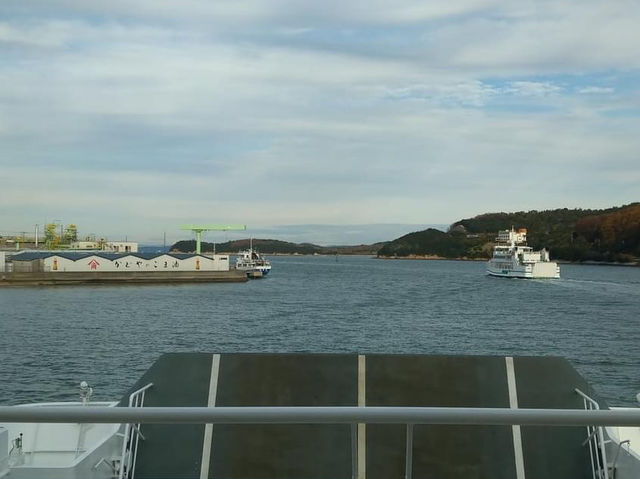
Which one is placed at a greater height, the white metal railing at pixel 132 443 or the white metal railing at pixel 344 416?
the white metal railing at pixel 344 416

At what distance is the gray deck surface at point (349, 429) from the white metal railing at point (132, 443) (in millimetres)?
83

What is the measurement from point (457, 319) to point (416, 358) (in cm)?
5057

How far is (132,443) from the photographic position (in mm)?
5734

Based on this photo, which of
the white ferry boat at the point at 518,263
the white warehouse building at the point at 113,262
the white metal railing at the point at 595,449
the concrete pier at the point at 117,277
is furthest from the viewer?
the white ferry boat at the point at 518,263

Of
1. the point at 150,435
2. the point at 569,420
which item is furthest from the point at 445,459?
the point at 569,420

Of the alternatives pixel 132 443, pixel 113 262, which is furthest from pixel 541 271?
pixel 132 443

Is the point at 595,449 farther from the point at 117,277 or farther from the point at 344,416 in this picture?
the point at 117,277

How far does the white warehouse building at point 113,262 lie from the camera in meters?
92.4

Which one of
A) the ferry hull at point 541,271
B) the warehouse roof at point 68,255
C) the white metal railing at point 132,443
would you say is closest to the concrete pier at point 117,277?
the warehouse roof at point 68,255

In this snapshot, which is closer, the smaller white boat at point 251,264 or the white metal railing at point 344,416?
the white metal railing at point 344,416

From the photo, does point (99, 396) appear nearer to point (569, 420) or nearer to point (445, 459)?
point (445, 459)

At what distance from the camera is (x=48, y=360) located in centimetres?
3462

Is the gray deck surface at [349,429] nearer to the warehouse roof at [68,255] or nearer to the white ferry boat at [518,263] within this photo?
the warehouse roof at [68,255]

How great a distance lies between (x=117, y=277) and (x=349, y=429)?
91.1m
